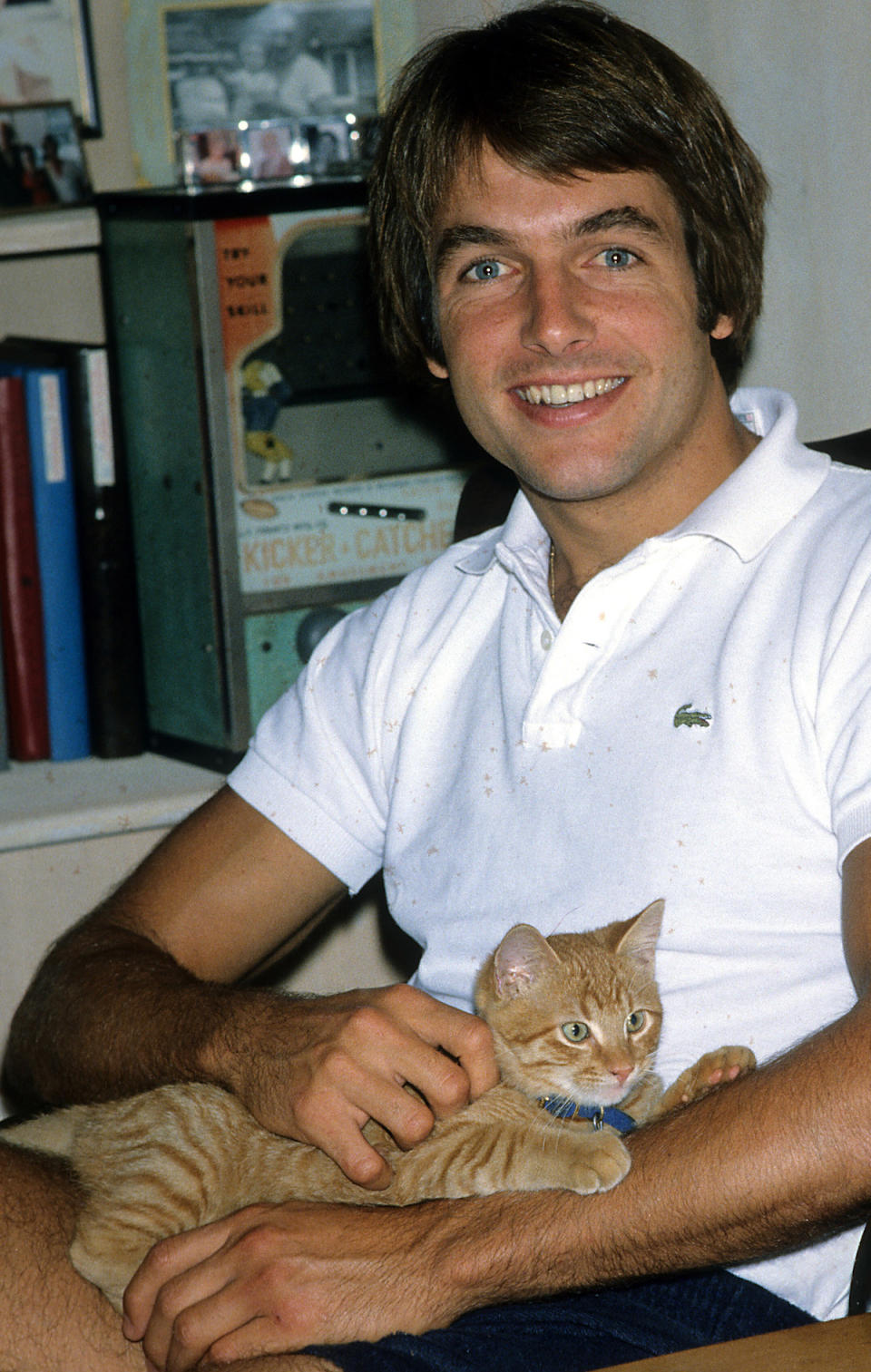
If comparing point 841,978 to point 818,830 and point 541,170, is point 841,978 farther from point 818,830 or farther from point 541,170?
point 541,170

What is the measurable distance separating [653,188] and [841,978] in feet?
2.38

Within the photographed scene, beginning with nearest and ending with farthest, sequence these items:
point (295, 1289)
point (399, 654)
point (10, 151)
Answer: point (295, 1289) < point (399, 654) < point (10, 151)

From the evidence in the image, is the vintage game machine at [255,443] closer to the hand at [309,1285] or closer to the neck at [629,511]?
the neck at [629,511]

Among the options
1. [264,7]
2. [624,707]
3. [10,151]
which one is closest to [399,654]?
[624,707]

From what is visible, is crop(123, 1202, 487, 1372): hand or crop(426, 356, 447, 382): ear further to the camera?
crop(426, 356, 447, 382): ear

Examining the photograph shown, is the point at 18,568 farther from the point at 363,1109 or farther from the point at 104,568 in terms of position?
the point at 363,1109

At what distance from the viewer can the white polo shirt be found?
1109mm

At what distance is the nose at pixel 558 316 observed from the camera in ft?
4.12

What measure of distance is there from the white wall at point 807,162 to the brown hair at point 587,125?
0.20 meters

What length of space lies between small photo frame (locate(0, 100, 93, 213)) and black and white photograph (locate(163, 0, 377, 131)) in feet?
0.64

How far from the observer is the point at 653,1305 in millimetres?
1079

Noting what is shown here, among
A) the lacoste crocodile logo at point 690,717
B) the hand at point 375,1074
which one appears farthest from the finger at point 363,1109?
the lacoste crocodile logo at point 690,717

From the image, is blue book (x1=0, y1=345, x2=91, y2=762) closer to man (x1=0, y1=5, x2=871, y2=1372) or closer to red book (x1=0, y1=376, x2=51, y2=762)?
red book (x1=0, y1=376, x2=51, y2=762)

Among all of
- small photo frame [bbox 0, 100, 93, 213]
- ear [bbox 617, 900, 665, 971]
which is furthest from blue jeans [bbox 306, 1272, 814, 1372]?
small photo frame [bbox 0, 100, 93, 213]
